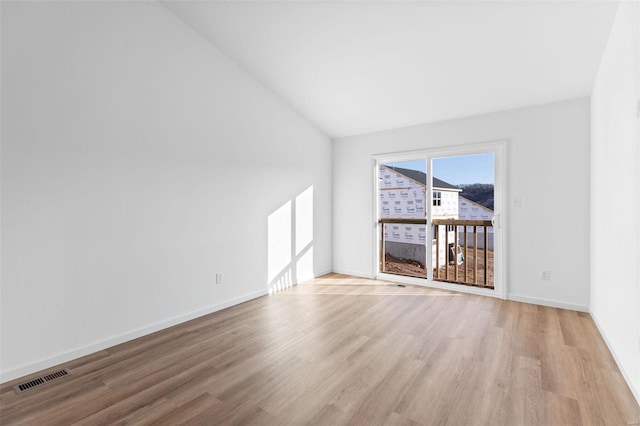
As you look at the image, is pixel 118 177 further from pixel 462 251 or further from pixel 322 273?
pixel 462 251

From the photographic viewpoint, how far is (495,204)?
3855 millimetres

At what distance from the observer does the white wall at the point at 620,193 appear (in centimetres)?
187

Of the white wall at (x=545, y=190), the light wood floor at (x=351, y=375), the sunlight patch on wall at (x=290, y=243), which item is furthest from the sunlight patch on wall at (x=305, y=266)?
the white wall at (x=545, y=190)

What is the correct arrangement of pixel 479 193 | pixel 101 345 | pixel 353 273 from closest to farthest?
1. pixel 101 345
2. pixel 479 193
3. pixel 353 273

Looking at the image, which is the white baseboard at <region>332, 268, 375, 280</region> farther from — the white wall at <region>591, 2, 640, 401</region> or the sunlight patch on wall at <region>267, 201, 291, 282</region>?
the white wall at <region>591, 2, 640, 401</region>

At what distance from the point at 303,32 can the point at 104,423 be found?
3.33 metres

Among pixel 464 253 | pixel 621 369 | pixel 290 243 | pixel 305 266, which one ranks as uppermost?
pixel 290 243

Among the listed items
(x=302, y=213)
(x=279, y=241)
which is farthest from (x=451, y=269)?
(x=279, y=241)

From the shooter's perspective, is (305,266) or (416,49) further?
(305,266)

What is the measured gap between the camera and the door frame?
3.75m

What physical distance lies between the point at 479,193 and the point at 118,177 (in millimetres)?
3984

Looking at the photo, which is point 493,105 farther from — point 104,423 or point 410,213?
point 104,423

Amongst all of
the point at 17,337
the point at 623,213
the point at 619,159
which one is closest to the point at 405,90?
the point at 619,159

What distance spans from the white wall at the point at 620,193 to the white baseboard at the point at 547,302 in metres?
0.46
